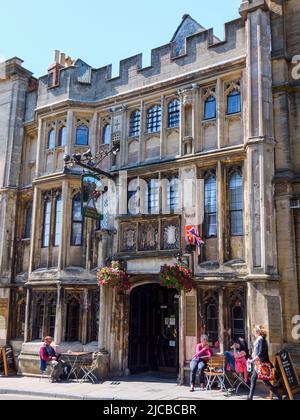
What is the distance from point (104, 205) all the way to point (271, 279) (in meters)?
6.41

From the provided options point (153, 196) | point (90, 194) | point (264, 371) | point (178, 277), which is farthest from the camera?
point (153, 196)

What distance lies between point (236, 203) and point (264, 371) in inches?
189

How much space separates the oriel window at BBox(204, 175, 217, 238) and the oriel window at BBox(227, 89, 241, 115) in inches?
81.8

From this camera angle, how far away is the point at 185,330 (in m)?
13.2

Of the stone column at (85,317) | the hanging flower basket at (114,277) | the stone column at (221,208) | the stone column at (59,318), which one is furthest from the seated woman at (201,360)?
the stone column at (59,318)

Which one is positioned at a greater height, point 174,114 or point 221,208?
point 174,114

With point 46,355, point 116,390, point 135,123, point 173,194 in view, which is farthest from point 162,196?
point 46,355

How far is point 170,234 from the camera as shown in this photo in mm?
14031

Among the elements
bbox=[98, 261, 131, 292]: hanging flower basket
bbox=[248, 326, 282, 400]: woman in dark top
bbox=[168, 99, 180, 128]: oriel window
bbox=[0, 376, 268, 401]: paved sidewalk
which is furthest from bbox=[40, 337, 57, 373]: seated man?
bbox=[168, 99, 180, 128]: oriel window

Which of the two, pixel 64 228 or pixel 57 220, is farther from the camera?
pixel 57 220

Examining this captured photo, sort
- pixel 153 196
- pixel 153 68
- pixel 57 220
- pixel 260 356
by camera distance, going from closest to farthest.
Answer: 1. pixel 260 356
2. pixel 153 196
3. pixel 153 68
4. pixel 57 220

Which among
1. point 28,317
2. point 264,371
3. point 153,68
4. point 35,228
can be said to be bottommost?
point 264,371

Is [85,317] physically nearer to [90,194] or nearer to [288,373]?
[90,194]

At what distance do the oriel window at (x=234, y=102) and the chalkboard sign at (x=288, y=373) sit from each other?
23.1 feet
